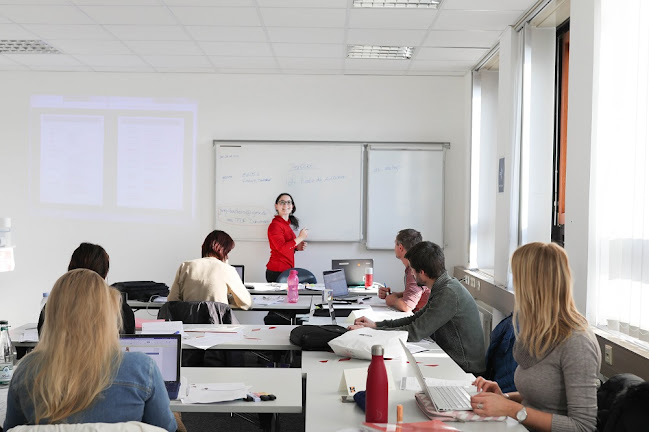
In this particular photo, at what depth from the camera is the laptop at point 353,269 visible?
19.2 ft

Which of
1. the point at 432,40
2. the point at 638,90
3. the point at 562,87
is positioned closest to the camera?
the point at 638,90

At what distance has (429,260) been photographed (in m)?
A: 3.65

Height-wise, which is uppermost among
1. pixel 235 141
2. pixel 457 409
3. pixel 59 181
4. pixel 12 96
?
pixel 12 96

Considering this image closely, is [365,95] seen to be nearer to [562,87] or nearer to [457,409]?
[562,87]

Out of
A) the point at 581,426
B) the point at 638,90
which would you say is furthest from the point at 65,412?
the point at 638,90

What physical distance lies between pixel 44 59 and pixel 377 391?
594 cm

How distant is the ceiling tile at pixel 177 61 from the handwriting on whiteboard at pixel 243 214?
1555mm

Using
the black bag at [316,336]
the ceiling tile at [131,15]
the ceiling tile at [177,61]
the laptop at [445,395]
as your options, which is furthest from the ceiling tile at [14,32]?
the laptop at [445,395]

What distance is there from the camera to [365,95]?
7.25 m

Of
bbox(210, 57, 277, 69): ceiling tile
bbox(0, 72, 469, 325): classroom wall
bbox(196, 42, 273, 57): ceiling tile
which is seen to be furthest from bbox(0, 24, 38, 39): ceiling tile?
bbox(210, 57, 277, 69): ceiling tile

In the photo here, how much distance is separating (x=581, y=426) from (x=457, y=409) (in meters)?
0.40

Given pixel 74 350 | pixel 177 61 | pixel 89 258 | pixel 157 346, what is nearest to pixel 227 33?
pixel 177 61

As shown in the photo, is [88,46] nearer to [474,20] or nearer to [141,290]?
[141,290]

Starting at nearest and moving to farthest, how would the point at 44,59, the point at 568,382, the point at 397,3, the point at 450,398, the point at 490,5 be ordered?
1. the point at 568,382
2. the point at 450,398
3. the point at 490,5
4. the point at 397,3
5. the point at 44,59
